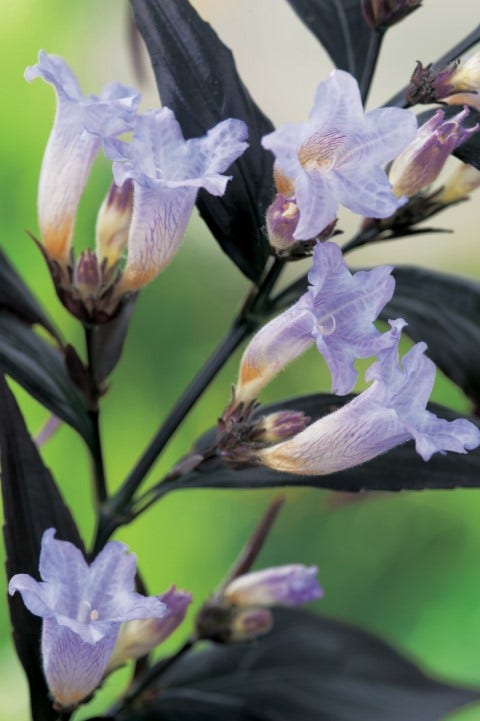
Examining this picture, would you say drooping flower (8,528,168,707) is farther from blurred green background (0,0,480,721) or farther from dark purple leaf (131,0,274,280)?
blurred green background (0,0,480,721)

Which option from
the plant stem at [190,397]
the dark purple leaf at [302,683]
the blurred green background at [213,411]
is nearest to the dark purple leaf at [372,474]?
the plant stem at [190,397]

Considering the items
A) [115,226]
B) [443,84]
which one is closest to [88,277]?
[115,226]

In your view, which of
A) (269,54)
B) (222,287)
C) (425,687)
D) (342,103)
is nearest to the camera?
(342,103)

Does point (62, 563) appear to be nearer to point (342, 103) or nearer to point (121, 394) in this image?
point (342, 103)

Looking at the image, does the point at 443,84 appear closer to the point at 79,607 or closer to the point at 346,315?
the point at 346,315

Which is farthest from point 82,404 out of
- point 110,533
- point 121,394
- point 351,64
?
point 121,394
